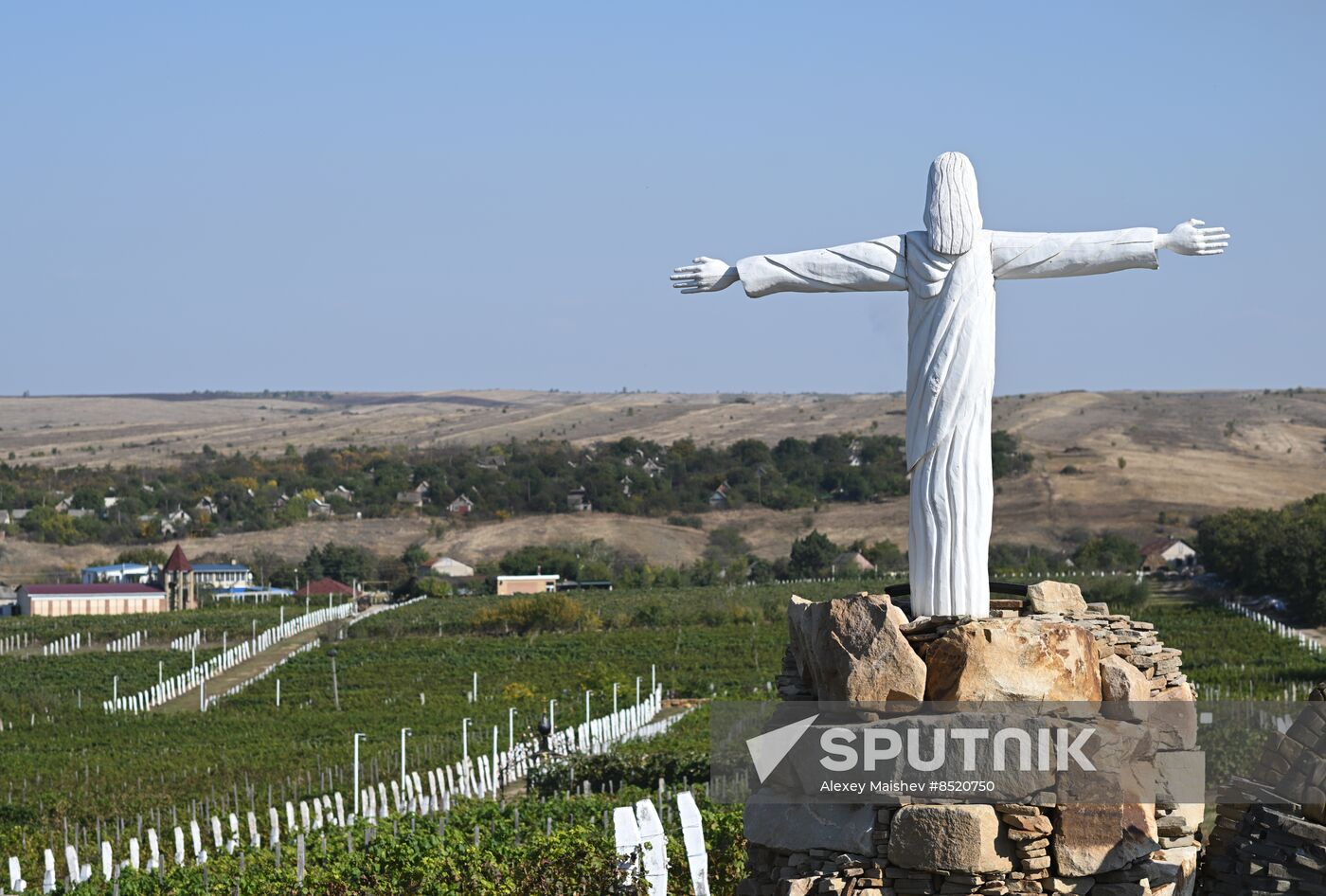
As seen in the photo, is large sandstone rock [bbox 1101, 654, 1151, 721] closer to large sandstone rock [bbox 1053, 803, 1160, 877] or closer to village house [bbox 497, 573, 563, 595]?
large sandstone rock [bbox 1053, 803, 1160, 877]

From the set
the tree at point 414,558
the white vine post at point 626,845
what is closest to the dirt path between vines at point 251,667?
the tree at point 414,558

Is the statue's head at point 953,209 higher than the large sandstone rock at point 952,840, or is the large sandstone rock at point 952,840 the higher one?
the statue's head at point 953,209

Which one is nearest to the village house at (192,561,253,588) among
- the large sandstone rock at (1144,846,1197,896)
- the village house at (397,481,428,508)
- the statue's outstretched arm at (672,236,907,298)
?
the village house at (397,481,428,508)

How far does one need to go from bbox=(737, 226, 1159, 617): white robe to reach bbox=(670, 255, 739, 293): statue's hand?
0.56 m

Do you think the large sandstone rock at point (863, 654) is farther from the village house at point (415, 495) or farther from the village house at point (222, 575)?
the village house at point (415, 495)

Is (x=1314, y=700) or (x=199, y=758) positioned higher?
(x=1314, y=700)

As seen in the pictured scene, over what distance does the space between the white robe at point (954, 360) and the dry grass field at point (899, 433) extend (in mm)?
76699

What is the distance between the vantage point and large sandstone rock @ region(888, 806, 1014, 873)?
9.73 meters

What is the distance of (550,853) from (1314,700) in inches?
322

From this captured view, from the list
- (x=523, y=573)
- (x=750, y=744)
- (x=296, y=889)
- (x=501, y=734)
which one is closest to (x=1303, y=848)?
(x=750, y=744)

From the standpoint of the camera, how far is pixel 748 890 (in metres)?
10.9

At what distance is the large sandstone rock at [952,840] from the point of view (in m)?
9.73

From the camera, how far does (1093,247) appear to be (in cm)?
1078

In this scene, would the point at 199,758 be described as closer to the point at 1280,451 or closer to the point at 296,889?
the point at 296,889
